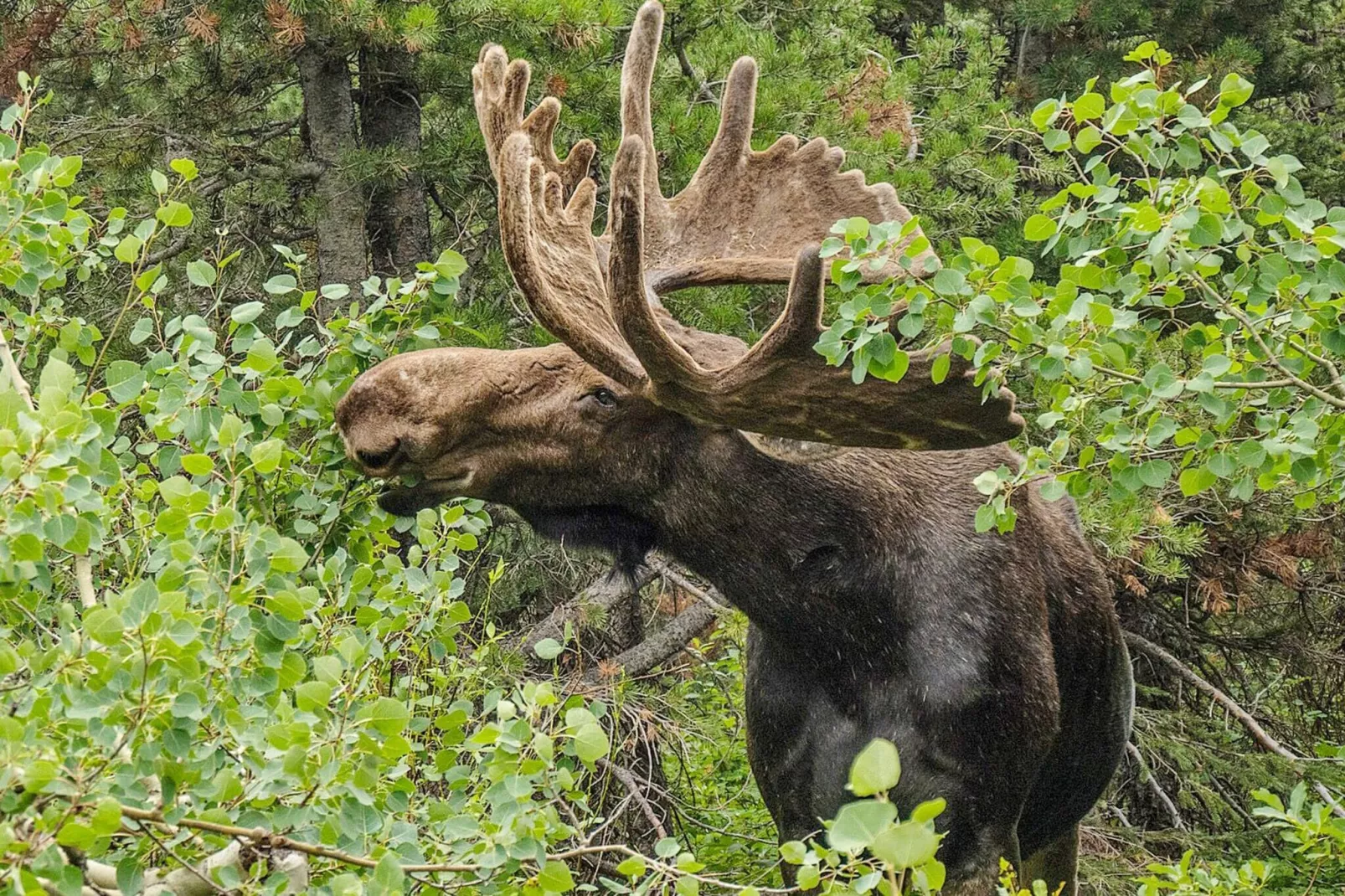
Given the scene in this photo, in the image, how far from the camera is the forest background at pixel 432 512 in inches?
85.0

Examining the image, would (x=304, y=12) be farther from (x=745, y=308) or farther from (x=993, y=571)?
(x=993, y=571)

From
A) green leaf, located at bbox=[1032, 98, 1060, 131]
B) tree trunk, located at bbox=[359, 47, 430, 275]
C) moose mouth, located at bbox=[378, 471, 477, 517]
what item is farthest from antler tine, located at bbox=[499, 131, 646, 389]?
tree trunk, located at bbox=[359, 47, 430, 275]

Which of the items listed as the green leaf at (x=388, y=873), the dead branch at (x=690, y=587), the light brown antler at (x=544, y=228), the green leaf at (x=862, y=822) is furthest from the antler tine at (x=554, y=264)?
the dead branch at (x=690, y=587)

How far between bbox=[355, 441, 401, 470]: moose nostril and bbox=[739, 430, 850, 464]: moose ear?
77cm

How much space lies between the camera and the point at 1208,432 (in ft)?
9.75

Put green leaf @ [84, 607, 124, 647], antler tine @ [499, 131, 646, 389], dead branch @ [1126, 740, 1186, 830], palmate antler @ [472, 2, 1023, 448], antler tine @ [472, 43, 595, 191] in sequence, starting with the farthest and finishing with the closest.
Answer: dead branch @ [1126, 740, 1186, 830] → antler tine @ [472, 43, 595, 191] → antler tine @ [499, 131, 646, 389] → palmate antler @ [472, 2, 1023, 448] → green leaf @ [84, 607, 124, 647]

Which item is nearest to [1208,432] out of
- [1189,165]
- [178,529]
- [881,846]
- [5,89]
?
[1189,165]

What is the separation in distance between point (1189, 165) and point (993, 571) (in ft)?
4.09

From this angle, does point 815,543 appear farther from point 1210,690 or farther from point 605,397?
point 1210,690

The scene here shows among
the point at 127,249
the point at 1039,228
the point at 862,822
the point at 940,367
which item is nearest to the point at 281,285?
the point at 127,249

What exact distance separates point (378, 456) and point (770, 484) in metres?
0.86

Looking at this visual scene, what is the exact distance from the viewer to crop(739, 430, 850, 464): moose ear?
3564 mm

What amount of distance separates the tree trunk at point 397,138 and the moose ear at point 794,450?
3.24m

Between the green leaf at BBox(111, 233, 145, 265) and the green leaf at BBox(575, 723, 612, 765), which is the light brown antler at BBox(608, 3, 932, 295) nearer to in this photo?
the green leaf at BBox(111, 233, 145, 265)
